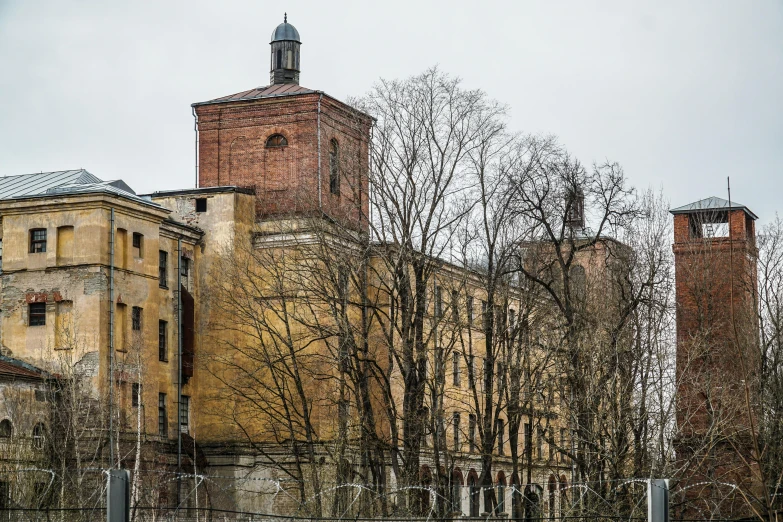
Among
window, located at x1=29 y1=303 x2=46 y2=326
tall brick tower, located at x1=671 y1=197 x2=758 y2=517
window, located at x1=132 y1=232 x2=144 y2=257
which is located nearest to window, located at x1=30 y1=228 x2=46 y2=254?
window, located at x1=29 y1=303 x2=46 y2=326

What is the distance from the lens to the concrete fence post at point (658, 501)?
15523mm

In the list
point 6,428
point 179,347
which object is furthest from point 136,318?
point 6,428

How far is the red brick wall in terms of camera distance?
51.8 m

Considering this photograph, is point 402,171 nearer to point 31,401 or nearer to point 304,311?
point 304,311

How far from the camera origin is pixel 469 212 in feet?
139

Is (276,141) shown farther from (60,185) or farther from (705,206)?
(705,206)

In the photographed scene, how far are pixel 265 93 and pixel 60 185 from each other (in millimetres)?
10064

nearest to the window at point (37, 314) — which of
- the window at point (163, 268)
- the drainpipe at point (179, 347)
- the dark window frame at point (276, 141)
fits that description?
the window at point (163, 268)

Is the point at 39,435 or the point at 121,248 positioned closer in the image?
the point at 39,435

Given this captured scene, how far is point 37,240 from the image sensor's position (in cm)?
4578

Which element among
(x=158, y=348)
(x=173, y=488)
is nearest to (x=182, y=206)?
(x=158, y=348)

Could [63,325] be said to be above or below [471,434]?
above

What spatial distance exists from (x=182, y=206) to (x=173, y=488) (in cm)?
1138

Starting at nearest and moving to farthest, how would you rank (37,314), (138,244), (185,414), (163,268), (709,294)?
(37,314)
(138,244)
(163,268)
(185,414)
(709,294)
